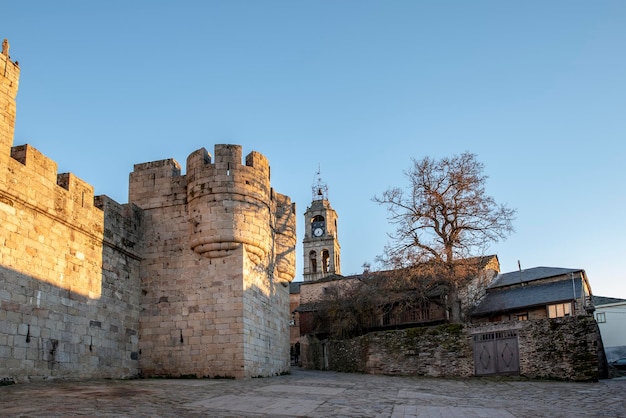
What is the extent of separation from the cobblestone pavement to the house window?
39.1 feet

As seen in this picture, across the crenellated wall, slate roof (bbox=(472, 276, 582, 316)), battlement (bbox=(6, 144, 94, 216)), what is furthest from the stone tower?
slate roof (bbox=(472, 276, 582, 316))

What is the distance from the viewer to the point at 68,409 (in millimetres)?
7551

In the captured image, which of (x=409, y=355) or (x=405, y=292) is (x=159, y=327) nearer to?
(x=409, y=355)

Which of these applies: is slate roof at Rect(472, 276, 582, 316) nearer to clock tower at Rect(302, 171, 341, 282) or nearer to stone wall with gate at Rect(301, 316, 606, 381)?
stone wall with gate at Rect(301, 316, 606, 381)

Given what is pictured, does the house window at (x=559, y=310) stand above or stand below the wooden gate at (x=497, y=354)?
above

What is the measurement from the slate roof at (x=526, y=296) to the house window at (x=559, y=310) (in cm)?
23

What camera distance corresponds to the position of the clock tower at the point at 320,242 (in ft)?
206

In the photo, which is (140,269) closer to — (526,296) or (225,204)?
(225,204)

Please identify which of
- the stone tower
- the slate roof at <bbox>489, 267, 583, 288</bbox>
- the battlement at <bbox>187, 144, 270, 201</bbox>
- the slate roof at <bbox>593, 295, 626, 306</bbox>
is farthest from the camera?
the slate roof at <bbox>593, 295, 626, 306</bbox>

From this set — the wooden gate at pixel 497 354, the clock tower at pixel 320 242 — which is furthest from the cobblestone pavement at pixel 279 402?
the clock tower at pixel 320 242

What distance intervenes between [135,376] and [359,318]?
1601cm

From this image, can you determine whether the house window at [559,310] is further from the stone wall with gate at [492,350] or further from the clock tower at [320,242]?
the clock tower at [320,242]

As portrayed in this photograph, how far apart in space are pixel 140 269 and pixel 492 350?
12.3 meters

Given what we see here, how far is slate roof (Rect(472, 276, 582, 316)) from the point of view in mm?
25109
